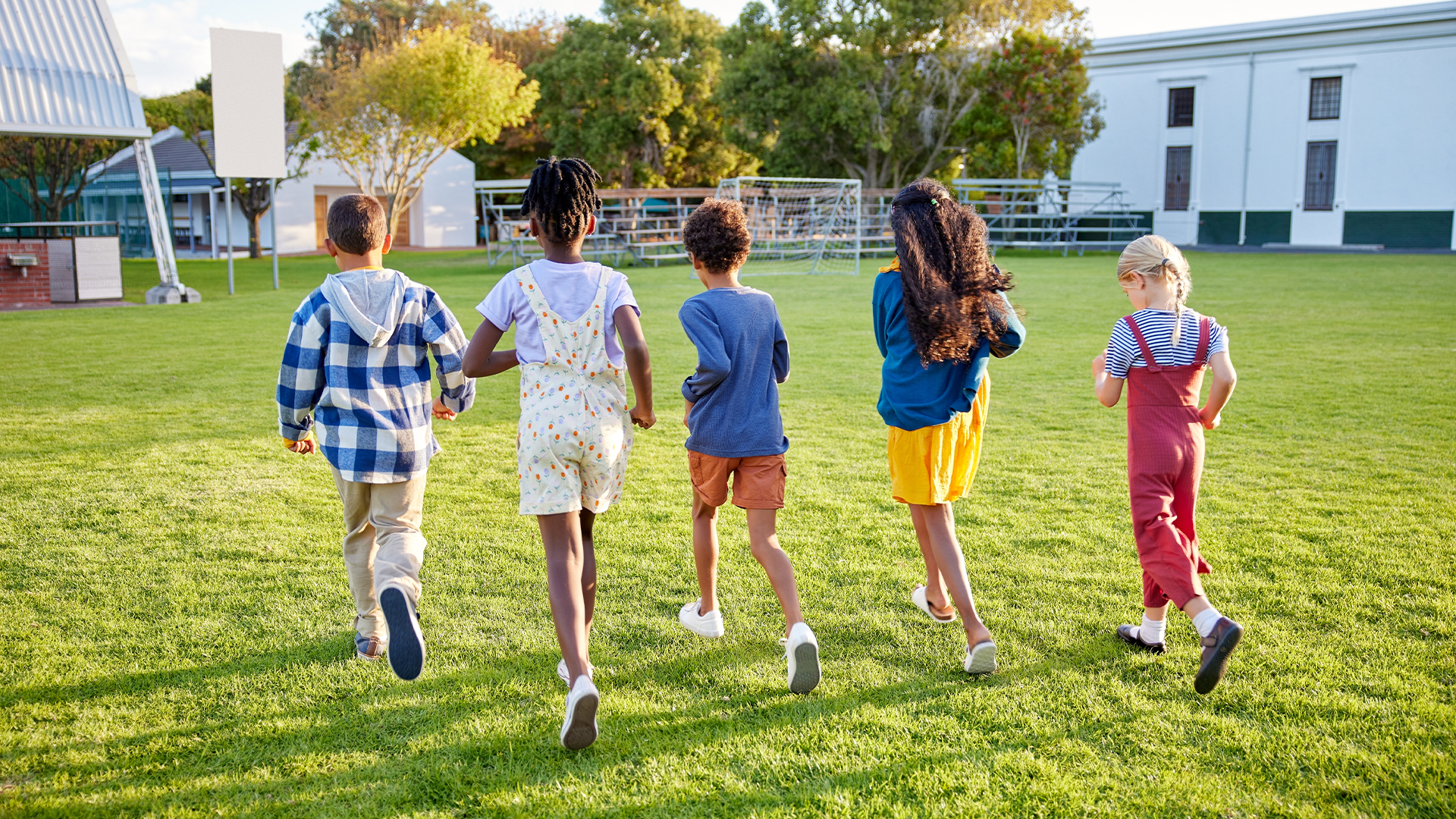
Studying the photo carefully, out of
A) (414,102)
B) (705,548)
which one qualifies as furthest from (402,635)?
(414,102)

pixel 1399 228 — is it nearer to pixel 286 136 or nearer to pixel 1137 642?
pixel 286 136

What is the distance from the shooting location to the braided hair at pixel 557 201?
282 cm

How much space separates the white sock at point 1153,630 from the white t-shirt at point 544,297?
6.23 ft

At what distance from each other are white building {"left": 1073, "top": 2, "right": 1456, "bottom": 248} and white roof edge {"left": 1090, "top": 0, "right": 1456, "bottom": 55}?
36mm

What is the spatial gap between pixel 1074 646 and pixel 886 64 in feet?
91.3

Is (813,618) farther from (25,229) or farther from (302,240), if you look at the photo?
(302,240)

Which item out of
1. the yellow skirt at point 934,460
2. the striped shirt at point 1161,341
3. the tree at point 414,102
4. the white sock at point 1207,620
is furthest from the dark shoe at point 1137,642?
the tree at point 414,102

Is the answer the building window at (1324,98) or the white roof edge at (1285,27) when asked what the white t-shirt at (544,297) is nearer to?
the white roof edge at (1285,27)

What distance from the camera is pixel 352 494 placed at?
310 cm

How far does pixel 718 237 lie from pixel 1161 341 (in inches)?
53.3

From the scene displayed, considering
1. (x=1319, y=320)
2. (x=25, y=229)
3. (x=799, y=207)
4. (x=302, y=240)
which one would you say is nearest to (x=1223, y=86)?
(x=799, y=207)

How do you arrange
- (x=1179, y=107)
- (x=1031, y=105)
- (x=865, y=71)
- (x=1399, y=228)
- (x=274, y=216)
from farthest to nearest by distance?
(x=1179, y=107)
(x=1399, y=228)
(x=865, y=71)
(x=1031, y=105)
(x=274, y=216)

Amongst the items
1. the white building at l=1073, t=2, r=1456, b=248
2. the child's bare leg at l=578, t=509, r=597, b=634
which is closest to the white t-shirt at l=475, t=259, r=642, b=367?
the child's bare leg at l=578, t=509, r=597, b=634

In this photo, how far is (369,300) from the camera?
303cm
